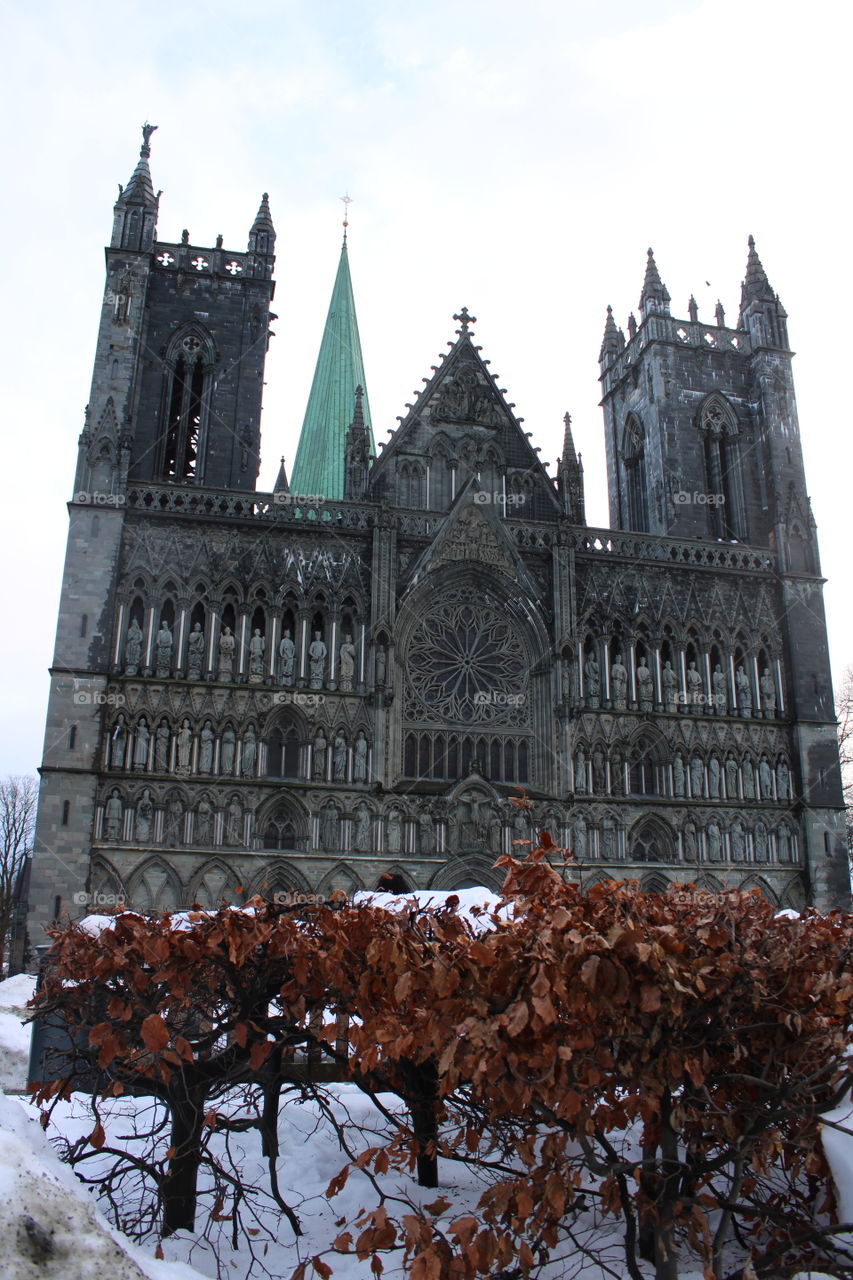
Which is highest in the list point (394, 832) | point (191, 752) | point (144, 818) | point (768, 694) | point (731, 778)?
point (768, 694)

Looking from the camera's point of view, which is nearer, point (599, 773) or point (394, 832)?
point (394, 832)

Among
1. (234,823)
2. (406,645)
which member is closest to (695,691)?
(406,645)

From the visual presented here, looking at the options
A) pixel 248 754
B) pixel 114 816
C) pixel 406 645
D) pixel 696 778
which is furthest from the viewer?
pixel 696 778

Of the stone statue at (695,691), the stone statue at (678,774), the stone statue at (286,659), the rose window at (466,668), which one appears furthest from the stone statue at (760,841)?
the stone statue at (286,659)

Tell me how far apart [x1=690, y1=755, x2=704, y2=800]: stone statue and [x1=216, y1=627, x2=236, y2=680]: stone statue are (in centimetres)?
1339

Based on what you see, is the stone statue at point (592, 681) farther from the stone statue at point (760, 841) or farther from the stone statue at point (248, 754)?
the stone statue at point (248, 754)

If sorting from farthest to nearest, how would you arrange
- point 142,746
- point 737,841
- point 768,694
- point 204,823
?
point 768,694 < point 737,841 < point 142,746 < point 204,823

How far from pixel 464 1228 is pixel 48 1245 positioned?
2.32 meters

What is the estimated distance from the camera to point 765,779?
1228 inches

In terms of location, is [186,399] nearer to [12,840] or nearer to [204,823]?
[204,823]

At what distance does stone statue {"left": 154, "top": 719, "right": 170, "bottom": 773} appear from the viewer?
27.0m

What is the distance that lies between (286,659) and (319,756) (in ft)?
9.25

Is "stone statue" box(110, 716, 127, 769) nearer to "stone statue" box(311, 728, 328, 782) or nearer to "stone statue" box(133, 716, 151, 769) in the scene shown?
"stone statue" box(133, 716, 151, 769)

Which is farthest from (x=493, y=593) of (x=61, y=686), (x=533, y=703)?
(x=61, y=686)
